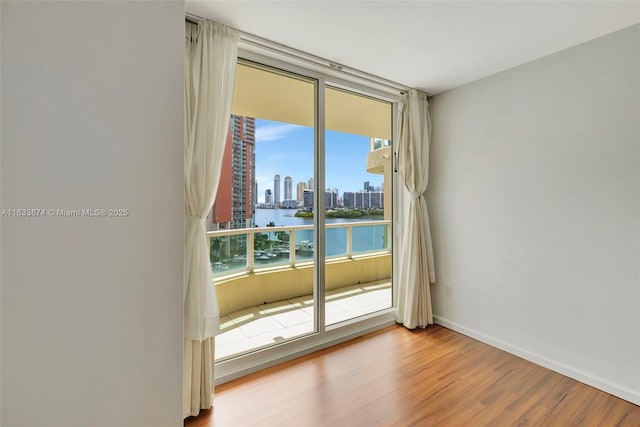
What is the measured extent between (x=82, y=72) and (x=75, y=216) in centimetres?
47

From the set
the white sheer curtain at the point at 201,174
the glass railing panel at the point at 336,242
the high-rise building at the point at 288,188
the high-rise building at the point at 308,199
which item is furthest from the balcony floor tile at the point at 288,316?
the high-rise building at the point at 288,188

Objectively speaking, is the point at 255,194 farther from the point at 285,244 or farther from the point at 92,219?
the point at 92,219

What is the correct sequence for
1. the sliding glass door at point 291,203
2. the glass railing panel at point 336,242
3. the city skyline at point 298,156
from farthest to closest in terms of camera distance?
the glass railing panel at point 336,242 < the city skyline at point 298,156 < the sliding glass door at point 291,203

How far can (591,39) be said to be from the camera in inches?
77.5

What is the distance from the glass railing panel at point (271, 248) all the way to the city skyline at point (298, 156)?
0.41 metres

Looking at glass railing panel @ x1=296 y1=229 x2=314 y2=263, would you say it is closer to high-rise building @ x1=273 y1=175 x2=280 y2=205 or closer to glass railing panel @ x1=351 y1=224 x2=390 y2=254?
high-rise building @ x1=273 y1=175 x2=280 y2=205

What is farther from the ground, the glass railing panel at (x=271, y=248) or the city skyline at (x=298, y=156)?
the city skyline at (x=298, y=156)

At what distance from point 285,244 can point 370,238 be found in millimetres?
1140

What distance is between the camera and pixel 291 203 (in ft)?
8.53

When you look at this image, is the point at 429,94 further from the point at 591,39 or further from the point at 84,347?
the point at 84,347

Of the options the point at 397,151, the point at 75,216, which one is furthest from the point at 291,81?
the point at 75,216

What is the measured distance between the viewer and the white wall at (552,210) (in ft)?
6.08

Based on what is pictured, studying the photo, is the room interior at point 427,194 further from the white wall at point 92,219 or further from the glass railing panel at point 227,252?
the glass railing panel at point 227,252

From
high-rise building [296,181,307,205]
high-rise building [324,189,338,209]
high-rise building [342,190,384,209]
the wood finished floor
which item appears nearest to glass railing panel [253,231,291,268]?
high-rise building [296,181,307,205]
